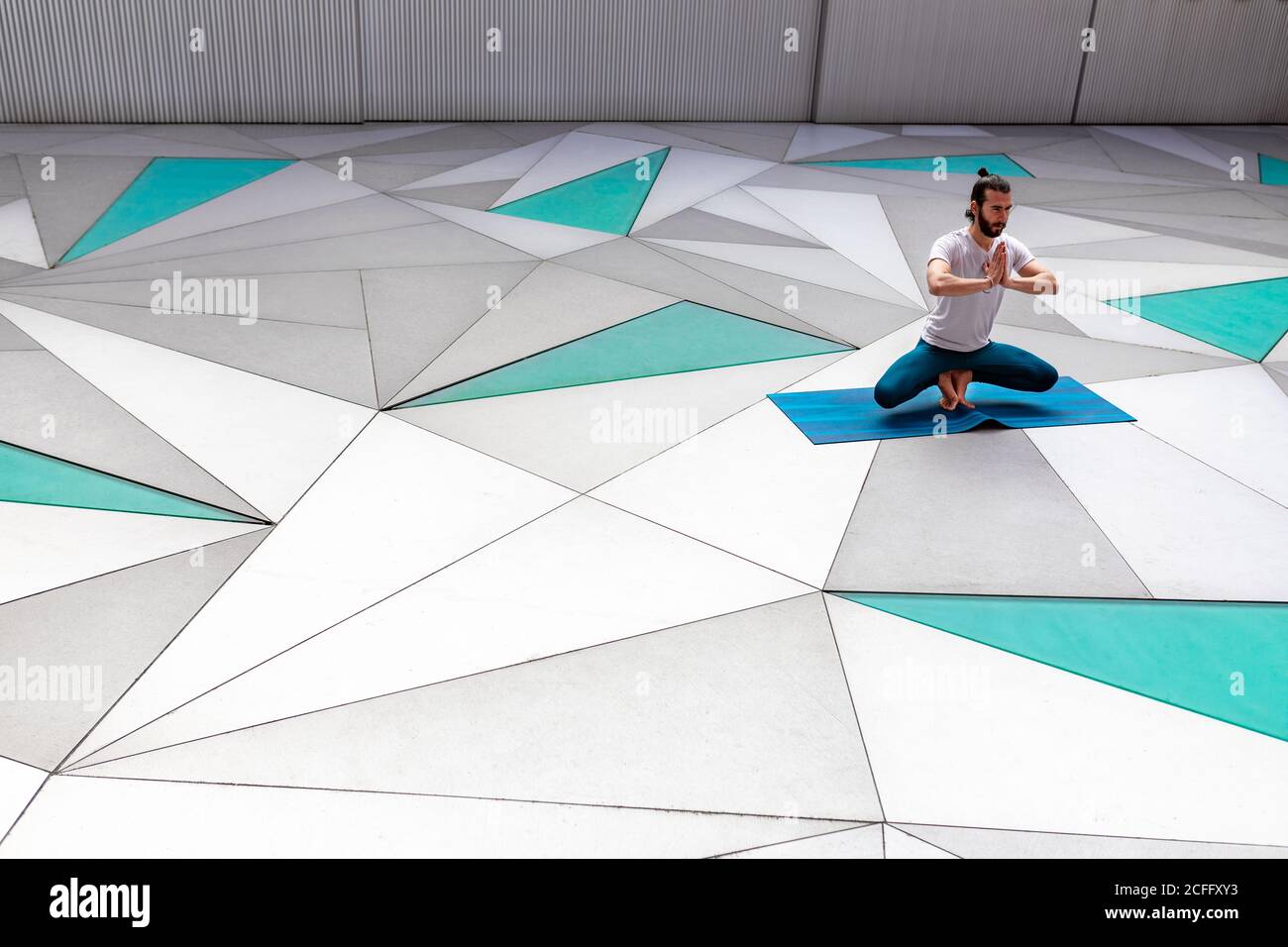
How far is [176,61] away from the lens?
39.9 ft

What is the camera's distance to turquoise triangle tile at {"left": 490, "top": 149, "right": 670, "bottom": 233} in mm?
10107

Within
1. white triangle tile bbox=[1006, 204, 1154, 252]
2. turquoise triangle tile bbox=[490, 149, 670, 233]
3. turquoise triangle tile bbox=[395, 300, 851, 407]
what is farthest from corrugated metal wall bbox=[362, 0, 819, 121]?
turquoise triangle tile bbox=[395, 300, 851, 407]

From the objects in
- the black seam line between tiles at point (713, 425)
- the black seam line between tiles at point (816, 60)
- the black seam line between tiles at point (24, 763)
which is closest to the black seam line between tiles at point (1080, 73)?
the black seam line between tiles at point (816, 60)

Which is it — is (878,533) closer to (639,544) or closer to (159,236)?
(639,544)

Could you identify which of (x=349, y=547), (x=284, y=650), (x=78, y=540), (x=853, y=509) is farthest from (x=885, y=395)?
(x=78, y=540)

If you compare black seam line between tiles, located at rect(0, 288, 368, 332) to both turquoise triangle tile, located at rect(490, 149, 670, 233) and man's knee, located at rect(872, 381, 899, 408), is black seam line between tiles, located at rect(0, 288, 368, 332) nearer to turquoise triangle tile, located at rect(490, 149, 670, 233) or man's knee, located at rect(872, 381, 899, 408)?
turquoise triangle tile, located at rect(490, 149, 670, 233)

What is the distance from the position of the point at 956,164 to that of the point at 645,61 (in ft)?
12.3

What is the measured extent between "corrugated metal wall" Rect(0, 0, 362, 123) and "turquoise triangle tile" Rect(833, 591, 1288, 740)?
9904 millimetres

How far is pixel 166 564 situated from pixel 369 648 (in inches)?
44.6

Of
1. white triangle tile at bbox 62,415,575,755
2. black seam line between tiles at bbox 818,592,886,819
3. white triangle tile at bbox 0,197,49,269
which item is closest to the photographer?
black seam line between tiles at bbox 818,592,886,819

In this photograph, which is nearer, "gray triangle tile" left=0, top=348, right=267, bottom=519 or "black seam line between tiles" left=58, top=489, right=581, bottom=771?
"black seam line between tiles" left=58, top=489, right=581, bottom=771

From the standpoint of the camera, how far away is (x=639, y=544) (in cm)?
534

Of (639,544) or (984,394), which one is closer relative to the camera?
(639,544)

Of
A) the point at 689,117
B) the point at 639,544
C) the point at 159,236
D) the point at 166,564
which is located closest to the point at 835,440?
the point at 639,544
